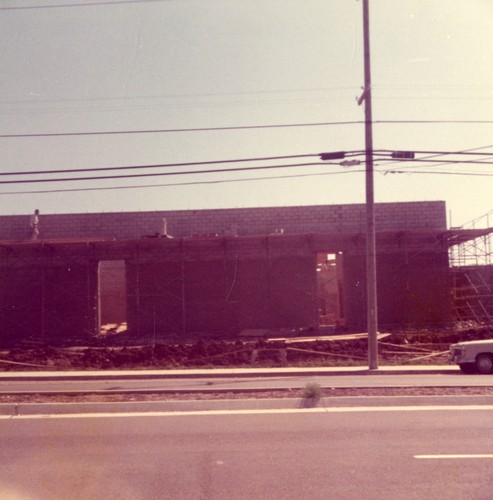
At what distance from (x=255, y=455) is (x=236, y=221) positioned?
24934 millimetres

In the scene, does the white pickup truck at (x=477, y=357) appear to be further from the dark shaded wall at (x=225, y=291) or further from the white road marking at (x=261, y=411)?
the dark shaded wall at (x=225, y=291)

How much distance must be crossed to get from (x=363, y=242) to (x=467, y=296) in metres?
5.69

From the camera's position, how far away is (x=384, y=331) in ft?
91.4

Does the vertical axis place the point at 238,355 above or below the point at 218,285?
below

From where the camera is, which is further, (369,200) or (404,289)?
(404,289)

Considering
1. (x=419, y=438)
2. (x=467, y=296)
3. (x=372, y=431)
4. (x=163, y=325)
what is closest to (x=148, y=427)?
(x=372, y=431)

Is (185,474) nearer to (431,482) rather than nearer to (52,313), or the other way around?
(431,482)

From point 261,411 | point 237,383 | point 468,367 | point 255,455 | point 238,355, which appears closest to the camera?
point 255,455

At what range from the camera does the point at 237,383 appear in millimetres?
14641

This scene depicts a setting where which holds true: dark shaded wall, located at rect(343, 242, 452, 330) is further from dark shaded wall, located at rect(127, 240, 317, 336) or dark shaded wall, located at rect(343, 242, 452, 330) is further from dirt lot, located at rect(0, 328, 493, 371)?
dirt lot, located at rect(0, 328, 493, 371)

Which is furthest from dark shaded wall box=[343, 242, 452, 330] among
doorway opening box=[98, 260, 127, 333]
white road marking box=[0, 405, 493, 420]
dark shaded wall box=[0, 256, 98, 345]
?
white road marking box=[0, 405, 493, 420]

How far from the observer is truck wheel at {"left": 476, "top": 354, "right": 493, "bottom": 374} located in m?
16.6

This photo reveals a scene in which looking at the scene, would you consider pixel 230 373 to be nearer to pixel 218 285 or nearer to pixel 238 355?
pixel 238 355

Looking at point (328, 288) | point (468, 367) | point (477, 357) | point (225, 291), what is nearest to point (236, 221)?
point (225, 291)
